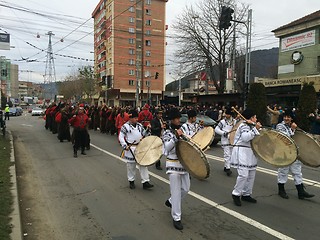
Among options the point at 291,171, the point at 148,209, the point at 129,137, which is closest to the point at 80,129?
the point at 129,137

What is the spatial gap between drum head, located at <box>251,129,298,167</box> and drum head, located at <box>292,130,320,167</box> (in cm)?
87

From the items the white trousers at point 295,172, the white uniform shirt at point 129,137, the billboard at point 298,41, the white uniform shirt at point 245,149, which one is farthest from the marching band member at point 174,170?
the billboard at point 298,41

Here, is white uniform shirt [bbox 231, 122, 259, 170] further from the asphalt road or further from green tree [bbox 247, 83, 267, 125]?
green tree [bbox 247, 83, 267, 125]

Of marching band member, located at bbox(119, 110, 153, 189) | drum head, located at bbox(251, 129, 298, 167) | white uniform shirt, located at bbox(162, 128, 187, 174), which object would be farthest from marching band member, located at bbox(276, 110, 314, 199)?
marching band member, located at bbox(119, 110, 153, 189)

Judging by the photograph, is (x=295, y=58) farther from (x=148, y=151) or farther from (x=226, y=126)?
(x=148, y=151)

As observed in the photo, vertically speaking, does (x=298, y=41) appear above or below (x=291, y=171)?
above

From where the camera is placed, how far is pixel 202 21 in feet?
112

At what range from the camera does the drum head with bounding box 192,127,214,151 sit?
19.2ft

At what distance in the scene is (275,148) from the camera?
19.3 ft

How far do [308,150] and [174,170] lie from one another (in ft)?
9.80

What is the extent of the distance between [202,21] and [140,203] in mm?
30669

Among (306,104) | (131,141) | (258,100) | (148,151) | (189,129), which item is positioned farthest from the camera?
(258,100)

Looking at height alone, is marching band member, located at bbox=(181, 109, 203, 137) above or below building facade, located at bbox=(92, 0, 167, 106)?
below

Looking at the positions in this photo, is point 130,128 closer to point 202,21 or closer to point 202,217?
point 202,217
